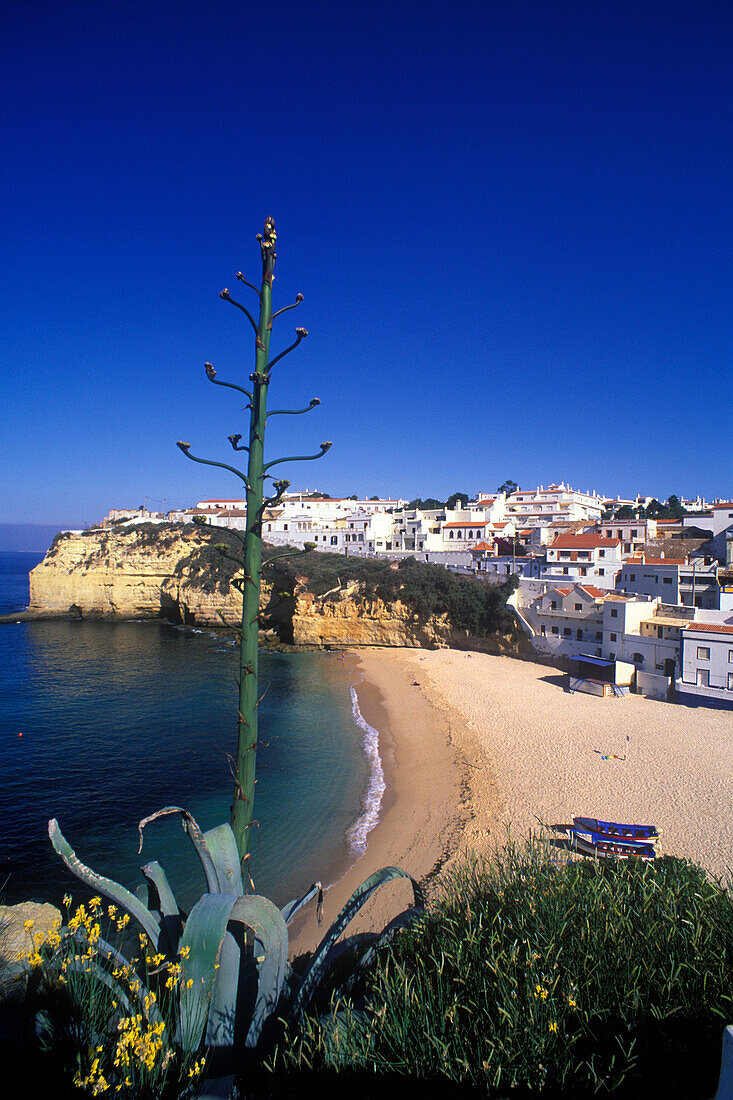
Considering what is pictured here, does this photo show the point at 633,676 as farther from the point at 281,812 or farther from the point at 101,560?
the point at 101,560

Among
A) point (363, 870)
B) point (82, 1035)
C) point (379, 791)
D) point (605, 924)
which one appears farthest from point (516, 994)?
point (379, 791)

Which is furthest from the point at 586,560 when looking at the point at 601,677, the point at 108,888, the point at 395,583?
the point at 108,888

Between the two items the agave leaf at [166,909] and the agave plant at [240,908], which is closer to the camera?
the agave plant at [240,908]

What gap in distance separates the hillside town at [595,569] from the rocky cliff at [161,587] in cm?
1057

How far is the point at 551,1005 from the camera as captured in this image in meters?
3.39

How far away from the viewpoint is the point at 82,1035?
2.86 m

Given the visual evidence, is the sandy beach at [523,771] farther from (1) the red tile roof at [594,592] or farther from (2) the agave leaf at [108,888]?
(2) the agave leaf at [108,888]

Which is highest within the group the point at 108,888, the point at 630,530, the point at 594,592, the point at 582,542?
the point at 630,530

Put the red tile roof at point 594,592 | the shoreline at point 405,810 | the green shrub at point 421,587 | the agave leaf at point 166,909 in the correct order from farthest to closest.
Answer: the green shrub at point 421,587
the red tile roof at point 594,592
the shoreline at point 405,810
the agave leaf at point 166,909

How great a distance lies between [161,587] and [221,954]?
54353mm

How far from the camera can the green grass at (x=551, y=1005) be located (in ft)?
9.93

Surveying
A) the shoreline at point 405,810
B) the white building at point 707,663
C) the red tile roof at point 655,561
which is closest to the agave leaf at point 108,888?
the shoreline at point 405,810

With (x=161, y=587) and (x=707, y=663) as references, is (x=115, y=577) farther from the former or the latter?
(x=707, y=663)

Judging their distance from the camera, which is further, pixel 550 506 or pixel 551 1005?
pixel 550 506
